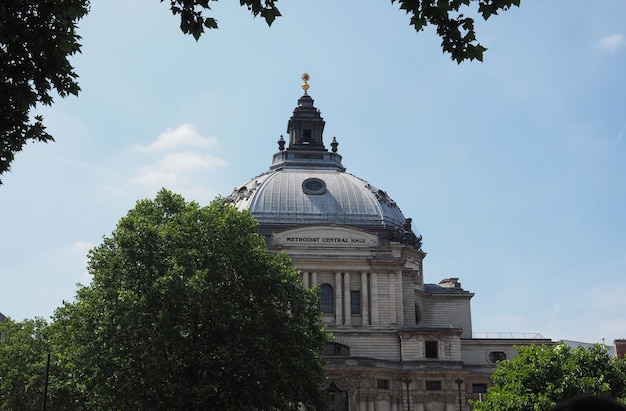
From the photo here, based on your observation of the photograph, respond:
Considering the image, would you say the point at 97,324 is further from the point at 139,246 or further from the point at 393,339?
the point at 393,339

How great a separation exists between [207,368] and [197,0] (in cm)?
2961

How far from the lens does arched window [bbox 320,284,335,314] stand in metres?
78.9

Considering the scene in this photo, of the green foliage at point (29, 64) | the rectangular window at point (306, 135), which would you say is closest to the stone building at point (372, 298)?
the rectangular window at point (306, 135)

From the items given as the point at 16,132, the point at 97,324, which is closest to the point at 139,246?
→ the point at 97,324

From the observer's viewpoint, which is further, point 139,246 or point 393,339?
point 393,339

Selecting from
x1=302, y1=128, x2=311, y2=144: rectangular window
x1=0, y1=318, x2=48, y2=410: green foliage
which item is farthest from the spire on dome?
x1=0, y1=318, x2=48, y2=410: green foliage

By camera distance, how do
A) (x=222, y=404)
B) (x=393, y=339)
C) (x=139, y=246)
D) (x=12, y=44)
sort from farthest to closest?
→ (x=393, y=339) → (x=139, y=246) → (x=222, y=404) → (x=12, y=44)

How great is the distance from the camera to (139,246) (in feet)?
147

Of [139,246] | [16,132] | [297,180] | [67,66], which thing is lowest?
[16,132]

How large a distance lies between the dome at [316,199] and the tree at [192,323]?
3532 centimetres

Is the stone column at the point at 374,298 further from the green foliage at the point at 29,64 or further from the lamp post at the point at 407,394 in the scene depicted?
the green foliage at the point at 29,64

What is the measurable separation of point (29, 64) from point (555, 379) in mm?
35828

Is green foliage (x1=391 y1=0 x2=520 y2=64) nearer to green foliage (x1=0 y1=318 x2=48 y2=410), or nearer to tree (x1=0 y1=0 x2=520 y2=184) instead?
tree (x1=0 y1=0 x2=520 y2=184)

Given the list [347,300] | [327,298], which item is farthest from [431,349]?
[327,298]
